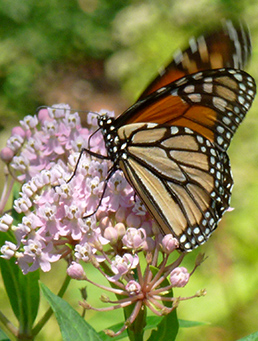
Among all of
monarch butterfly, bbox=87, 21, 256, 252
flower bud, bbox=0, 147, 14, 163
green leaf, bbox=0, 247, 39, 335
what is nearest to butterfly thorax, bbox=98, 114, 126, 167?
monarch butterfly, bbox=87, 21, 256, 252

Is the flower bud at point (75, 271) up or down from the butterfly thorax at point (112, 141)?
down

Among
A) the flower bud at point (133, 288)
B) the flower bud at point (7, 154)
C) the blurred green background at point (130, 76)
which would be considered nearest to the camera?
the flower bud at point (133, 288)

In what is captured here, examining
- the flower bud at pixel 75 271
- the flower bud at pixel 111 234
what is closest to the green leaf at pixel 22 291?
the flower bud at pixel 75 271

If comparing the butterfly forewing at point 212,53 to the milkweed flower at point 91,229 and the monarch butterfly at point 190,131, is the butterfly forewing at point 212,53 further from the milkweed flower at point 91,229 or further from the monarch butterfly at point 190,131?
the milkweed flower at point 91,229

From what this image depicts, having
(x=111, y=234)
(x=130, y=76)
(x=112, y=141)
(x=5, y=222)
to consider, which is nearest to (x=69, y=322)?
(x=111, y=234)

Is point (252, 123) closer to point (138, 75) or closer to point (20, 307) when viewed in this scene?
point (138, 75)

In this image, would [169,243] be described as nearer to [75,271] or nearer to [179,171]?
[75,271]

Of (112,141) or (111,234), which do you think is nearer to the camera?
(111,234)
